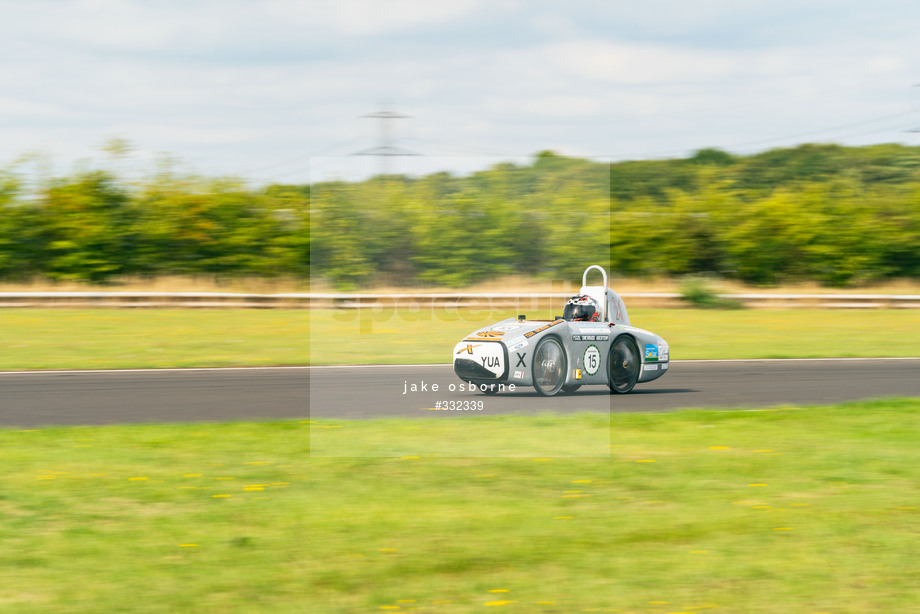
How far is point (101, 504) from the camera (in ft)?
22.3

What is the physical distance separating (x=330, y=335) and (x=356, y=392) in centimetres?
1022

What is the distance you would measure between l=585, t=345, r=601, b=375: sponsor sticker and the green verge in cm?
109

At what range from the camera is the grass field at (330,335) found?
17.7 m

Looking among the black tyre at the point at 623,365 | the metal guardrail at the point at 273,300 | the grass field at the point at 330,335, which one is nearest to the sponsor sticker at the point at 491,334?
the black tyre at the point at 623,365

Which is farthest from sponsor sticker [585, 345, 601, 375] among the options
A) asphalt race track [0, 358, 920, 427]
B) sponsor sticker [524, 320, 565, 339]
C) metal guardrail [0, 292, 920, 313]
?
metal guardrail [0, 292, 920, 313]

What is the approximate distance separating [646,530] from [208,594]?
2915 millimetres

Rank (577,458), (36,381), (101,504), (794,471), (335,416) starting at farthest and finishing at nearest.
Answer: (36,381) → (335,416) → (577,458) → (794,471) → (101,504)

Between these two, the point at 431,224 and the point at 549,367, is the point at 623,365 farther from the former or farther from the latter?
the point at 431,224

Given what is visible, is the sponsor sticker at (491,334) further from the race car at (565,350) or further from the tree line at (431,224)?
the tree line at (431,224)

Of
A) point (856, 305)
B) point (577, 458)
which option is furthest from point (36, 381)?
point (856, 305)

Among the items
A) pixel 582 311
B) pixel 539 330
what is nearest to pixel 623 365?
pixel 582 311

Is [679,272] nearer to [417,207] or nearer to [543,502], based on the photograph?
[417,207]

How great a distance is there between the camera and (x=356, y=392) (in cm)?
1323

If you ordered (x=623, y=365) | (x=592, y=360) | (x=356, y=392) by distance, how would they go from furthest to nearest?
(x=356, y=392) → (x=623, y=365) → (x=592, y=360)
